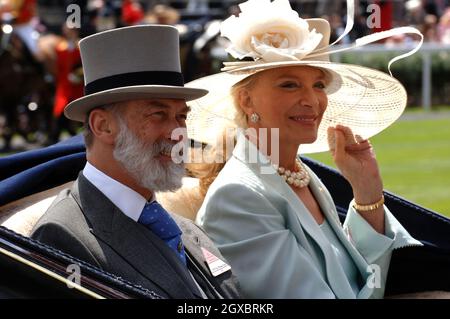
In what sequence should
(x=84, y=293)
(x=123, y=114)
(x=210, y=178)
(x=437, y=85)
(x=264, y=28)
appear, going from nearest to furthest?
(x=84, y=293) < (x=123, y=114) < (x=264, y=28) < (x=210, y=178) < (x=437, y=85)

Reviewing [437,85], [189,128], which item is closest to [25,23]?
[437,85]

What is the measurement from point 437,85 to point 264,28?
15.5 m

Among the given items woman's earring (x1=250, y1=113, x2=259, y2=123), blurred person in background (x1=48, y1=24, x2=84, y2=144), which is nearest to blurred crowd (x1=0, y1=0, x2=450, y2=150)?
blurred person in background (x1=48, y1=24, x2=84, y2=144)

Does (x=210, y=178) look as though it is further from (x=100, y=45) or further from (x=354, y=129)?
(x=100, y=45)

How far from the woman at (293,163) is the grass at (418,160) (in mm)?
4031

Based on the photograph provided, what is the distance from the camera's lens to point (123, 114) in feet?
11.1

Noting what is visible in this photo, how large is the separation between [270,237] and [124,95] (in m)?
0.69

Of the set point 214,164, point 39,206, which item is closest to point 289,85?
point 214,164

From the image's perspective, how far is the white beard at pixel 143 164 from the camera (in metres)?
3.32

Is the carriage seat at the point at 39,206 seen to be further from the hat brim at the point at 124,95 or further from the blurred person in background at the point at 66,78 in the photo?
the blurred person in background at the point at 66,78

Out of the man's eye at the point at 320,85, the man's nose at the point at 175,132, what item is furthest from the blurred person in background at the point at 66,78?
the man's nose at the point at 175,132

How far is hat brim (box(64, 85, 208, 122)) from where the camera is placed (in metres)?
3.34

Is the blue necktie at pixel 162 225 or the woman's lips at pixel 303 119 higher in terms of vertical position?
the woman's lips at pixel 303 119

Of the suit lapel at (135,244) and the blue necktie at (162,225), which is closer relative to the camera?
the suit lapel at (135,244)
